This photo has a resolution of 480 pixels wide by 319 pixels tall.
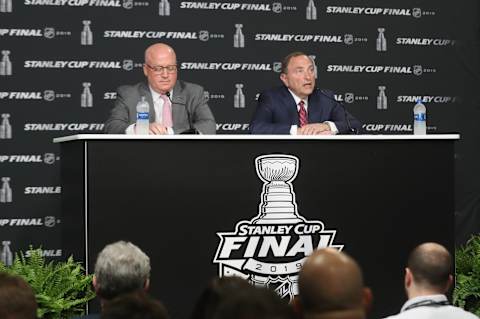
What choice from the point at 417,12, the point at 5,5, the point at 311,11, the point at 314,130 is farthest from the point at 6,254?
the point at 417,12

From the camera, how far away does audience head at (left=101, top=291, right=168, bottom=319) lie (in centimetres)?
225

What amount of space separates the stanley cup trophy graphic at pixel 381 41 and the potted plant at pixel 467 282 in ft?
9.35

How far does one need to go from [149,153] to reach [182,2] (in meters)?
3.30

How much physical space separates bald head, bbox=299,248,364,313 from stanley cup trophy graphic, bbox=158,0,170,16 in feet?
21.8

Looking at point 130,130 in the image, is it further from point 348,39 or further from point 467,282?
point 348,39

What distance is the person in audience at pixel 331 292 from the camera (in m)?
2.40

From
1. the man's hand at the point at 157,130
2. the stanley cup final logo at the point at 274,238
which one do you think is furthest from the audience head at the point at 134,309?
the man's hand at the point at 157,130

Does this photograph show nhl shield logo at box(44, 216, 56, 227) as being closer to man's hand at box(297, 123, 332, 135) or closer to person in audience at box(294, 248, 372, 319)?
man's hand at box(297, 123, 332, 135)

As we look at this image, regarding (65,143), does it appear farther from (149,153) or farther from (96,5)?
(96,5)

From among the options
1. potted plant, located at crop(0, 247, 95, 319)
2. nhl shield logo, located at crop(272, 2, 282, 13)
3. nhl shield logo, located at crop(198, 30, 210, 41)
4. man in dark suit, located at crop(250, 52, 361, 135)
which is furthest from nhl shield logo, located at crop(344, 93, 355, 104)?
potted plant, located at crop(0, 247, 95, 319)

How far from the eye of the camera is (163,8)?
887cm

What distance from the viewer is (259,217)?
19.9 ft

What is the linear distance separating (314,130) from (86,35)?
290cm

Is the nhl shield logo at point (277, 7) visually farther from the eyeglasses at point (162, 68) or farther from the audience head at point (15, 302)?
the audience head at point (15, 302)
